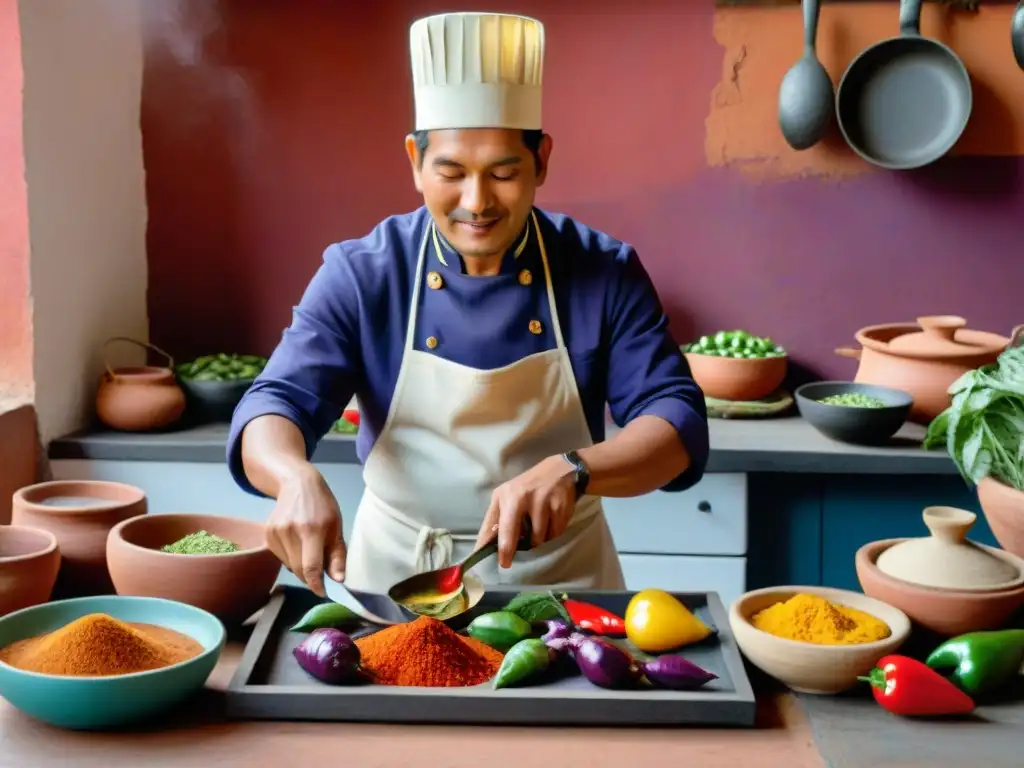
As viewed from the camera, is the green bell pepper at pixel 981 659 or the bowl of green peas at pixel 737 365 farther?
the bowl of green peas at pixel 737 365

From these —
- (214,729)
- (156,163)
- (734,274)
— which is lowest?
(214,729)

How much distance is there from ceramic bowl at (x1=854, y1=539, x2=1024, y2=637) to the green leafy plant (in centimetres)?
33

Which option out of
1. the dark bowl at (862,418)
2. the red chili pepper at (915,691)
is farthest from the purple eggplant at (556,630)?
the dark bowl at (862,418)

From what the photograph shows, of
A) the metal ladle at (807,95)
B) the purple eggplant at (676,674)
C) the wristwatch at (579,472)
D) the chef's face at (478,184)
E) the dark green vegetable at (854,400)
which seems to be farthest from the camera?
the metal ladle at (807,95)

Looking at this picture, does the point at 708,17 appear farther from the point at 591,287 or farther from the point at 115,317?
the point at 115,317

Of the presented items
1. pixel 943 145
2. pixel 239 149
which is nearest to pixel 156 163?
pixel 239 149

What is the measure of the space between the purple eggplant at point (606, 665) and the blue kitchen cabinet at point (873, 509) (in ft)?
5.20

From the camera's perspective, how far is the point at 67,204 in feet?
9.28

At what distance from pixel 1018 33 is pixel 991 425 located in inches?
61.2

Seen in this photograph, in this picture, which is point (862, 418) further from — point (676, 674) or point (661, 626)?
point (676, 674)

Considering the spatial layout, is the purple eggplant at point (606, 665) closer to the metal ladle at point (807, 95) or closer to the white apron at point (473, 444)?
the white apron at point (473, 444)

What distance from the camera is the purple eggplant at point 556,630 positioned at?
1410 millimetres

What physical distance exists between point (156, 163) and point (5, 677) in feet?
7.32

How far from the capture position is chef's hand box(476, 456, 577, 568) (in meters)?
1.44
